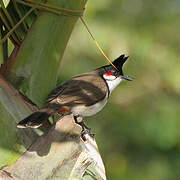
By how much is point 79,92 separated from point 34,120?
2.80 ft

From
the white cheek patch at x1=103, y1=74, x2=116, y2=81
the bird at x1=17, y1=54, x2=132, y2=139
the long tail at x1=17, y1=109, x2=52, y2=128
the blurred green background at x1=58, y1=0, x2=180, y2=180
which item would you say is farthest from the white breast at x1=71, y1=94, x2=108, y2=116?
the blurred green background at x1=58, y1=0, x2=180, y2=180

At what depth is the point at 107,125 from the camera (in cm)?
356

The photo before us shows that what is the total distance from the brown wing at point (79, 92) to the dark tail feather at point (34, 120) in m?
0.40

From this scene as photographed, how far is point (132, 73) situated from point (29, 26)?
1869 mm

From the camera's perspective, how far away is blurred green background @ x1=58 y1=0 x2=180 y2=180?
330 centimetres

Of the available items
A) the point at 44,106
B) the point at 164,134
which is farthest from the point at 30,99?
the point at 164,134

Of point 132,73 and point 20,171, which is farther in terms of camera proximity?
point 132,73

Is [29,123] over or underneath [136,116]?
over

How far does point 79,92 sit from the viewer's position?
2201mm

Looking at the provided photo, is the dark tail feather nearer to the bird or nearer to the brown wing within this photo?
the bird

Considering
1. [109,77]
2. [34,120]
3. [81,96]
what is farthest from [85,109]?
[34,120]

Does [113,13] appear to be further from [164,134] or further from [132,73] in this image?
[164,134]

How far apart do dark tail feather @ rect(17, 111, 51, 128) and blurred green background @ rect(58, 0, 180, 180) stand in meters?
1.79

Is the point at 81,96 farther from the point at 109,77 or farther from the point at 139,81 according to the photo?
the point at 139,81
